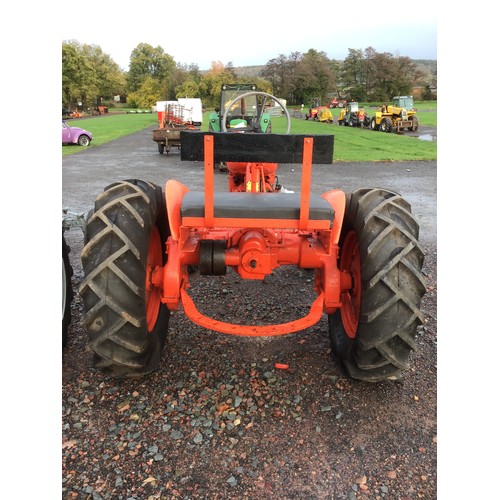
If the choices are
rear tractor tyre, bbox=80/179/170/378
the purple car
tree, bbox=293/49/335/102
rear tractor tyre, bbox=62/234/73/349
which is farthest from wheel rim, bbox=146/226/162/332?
tree, bbox=293/49/335/102

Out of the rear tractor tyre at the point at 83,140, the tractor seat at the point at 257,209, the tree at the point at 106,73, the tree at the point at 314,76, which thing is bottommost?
the tractor seat at the point at 257,209

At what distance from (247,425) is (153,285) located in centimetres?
118

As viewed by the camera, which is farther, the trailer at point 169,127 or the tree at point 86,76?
the tree at point 86,76

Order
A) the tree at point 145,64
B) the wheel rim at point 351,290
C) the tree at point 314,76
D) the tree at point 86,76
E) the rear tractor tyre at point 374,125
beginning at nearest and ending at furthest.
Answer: the wheel rim at point 351,290 < the rear tractor tyre at point 374,125 < the tree at point 314,76 < the tree at point 86,76 < the tree at point 145,64

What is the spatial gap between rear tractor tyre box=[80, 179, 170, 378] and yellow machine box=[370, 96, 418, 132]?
2398 cm


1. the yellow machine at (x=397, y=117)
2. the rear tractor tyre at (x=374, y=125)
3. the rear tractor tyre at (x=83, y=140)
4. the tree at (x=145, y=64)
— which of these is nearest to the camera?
the rear tractor tyre at (x=83, y=140)

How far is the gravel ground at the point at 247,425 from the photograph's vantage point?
2186mm

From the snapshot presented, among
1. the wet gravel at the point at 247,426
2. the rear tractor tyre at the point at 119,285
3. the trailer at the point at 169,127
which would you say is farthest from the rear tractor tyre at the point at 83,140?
the rear tractor tyre at the point at 119,285

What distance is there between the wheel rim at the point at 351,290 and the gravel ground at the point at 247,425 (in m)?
0.31

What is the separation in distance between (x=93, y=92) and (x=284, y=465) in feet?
180

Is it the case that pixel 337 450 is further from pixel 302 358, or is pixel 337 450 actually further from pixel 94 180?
pixel 94 180

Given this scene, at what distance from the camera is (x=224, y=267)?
110 inches

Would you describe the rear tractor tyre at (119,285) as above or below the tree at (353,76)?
below

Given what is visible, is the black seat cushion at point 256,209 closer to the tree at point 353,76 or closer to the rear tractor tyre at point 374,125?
the rear tractor tyre at point 374,125
